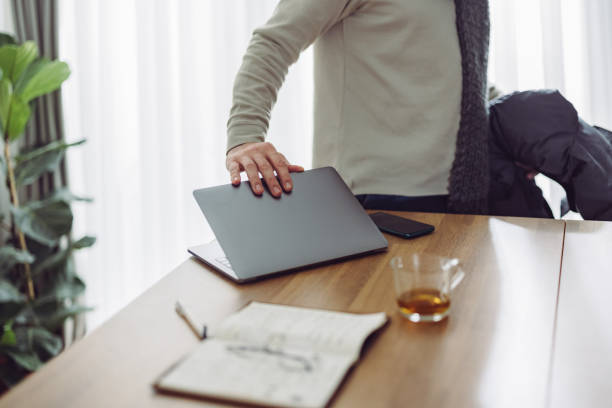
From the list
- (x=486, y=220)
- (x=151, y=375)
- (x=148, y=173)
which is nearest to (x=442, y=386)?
(x=151, y=375)

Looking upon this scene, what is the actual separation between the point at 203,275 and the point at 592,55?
1.67m

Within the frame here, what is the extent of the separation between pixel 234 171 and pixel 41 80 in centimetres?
111

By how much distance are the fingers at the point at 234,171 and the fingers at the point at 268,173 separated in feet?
0.11

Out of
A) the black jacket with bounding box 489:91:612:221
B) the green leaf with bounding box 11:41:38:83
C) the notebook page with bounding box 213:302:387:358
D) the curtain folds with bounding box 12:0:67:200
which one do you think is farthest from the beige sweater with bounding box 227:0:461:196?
the curtain folds with bounding box 12:0:67:200

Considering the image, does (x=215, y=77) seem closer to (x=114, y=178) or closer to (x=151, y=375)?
(x=114, y=178)

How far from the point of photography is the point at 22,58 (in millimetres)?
1774

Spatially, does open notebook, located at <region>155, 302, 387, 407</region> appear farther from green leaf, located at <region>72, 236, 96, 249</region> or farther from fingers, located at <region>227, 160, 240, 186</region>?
green leaf, located at <region>72, 236, 96, 249</region>

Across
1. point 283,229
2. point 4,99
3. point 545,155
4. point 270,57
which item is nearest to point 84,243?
point 4,99

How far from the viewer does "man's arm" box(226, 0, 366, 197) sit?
3.59ft

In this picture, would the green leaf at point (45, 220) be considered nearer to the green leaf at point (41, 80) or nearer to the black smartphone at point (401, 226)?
the green leaf at point (41, 80)

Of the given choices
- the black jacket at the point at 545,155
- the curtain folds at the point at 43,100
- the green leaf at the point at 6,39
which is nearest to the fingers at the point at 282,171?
the black jacket at the point at 545,155

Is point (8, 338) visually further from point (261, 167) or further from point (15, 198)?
point (261, 167)

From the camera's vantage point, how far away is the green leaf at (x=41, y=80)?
1.78 m

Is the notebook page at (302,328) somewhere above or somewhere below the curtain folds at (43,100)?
→ below
